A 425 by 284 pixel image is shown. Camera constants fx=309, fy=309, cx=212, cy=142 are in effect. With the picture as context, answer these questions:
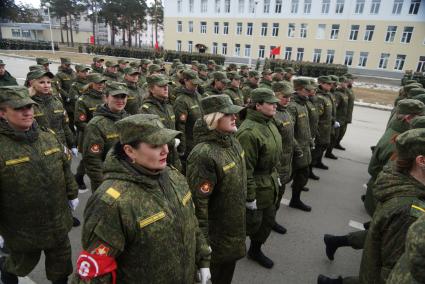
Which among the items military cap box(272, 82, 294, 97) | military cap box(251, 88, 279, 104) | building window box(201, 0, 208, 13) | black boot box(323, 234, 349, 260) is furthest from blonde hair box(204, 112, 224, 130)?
building window box(201, 0, 208, 13)

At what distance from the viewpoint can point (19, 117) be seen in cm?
287

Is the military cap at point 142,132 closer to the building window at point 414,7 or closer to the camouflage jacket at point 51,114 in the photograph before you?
the camouflage jacket at point 51,114

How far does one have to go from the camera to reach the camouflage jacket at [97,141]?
397 centimetres

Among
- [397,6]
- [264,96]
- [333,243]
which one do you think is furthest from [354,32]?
[264,96]

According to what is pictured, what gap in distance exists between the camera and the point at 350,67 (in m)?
37.9

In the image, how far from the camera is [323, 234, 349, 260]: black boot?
13.7ft

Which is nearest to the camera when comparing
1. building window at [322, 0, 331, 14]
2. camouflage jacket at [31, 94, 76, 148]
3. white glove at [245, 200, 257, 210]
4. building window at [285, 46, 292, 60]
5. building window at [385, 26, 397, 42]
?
white glove at [245, 200, 257, 210]

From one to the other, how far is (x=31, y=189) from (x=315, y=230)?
162 inches

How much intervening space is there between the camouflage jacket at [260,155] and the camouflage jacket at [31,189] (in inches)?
78.0

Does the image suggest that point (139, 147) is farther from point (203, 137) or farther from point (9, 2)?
point (9, 2)

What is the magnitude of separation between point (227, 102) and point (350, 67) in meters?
39.8

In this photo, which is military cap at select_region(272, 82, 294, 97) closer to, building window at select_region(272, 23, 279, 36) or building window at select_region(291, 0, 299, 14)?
building window at select_region(291, 0, 299, 14)

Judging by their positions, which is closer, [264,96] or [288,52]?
[264,96]

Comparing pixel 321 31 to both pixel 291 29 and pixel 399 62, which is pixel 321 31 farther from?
pixel 399 62
